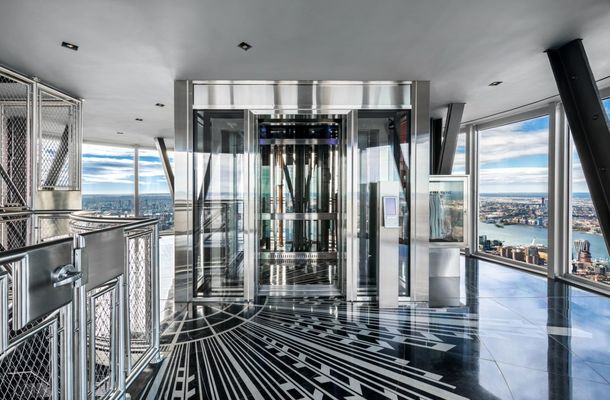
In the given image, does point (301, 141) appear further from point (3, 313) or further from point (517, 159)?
point (517, 159)

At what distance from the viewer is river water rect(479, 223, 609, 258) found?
17.0 feet

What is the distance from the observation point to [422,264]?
14.6 feet

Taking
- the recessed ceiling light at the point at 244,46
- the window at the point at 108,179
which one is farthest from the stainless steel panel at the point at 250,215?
the window at the point at 108,179

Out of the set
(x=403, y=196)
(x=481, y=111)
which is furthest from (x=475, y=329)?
(x=481, y=111)

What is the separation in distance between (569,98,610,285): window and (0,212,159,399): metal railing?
246 inches

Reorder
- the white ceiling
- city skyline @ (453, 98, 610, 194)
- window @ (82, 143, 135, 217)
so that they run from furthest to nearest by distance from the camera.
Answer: window @ (82, 143, 135, 217)
city skyline @ (453, 98, 610, 194)
the white ceiling

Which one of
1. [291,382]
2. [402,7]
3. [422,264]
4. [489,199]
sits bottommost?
[291,382]

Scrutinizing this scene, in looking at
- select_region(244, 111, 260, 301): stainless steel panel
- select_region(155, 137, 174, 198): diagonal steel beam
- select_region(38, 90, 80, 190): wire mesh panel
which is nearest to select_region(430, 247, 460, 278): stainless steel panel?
select_region(244, 111, 260, 301): stainless steel panel

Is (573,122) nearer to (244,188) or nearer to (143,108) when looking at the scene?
(244,188)

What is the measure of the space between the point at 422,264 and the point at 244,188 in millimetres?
2678

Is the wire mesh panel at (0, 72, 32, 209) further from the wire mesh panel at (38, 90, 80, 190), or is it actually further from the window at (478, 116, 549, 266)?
Result: the window at (478, 116, 549, 266)

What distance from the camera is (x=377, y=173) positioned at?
14.7 feet

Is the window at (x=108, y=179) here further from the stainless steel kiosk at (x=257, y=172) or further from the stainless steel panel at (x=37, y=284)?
the stainless steel panel at (x=37, y=284)

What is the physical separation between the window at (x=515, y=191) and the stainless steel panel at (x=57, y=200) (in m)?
8.03
